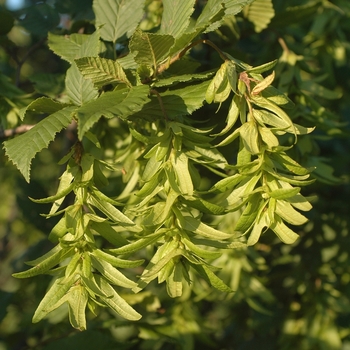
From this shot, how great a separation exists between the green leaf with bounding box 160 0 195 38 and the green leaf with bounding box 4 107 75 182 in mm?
246

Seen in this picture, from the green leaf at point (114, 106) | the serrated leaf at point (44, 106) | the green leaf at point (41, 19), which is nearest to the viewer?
the green leaf at point (114, 106)

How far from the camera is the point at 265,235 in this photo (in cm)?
131

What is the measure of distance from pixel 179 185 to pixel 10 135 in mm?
505

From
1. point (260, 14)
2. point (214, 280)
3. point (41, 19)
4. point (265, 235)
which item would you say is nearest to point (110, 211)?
point (214, 280)

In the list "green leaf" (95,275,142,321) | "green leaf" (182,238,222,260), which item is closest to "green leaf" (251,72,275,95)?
"green leaf" (182,238,222,260)

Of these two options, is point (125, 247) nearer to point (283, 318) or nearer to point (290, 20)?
point (290, 20)

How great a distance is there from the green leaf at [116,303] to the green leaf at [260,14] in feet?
2.47

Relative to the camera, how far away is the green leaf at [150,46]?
85 centimetres

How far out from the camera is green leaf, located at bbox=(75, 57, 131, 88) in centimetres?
84

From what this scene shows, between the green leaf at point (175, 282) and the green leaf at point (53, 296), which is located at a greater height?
the green leaf at point (53, 296)

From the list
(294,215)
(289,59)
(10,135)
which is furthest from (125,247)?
(289,59)

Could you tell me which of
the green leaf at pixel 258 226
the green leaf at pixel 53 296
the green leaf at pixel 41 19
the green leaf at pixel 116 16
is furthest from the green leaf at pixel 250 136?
the green leaf at pixel 41 19

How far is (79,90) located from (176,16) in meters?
0.21

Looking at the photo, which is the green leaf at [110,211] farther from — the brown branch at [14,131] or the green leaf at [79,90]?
the brown branch at [14,131]
